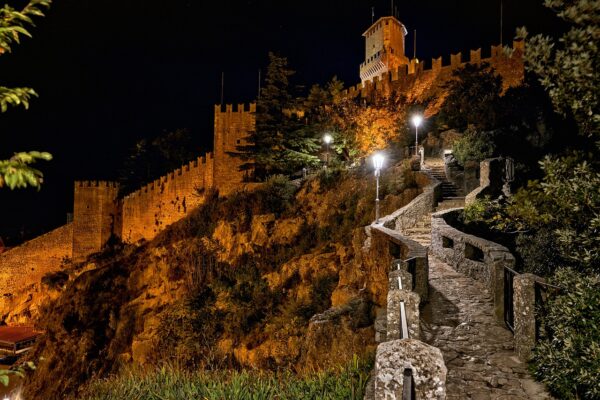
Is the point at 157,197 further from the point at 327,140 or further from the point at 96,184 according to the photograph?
the point at 327,140

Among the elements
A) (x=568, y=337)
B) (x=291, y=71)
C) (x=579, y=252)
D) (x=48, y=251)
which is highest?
(x=291, y=71)

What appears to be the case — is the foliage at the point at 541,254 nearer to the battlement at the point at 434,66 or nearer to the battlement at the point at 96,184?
the battlement at the point at 434,66

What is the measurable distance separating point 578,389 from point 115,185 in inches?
1419

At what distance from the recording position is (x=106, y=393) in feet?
19.9

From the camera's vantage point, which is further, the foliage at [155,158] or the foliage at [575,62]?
the foliage at [155,158]

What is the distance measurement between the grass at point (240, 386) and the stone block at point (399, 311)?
78 centimetres

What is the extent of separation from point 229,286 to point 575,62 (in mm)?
19660

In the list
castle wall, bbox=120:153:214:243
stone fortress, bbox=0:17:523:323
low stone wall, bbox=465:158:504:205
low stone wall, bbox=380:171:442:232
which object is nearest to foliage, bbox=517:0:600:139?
low stone wall, bbox=380:171:442:232

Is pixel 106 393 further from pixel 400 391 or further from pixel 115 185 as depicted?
pixel 115 185

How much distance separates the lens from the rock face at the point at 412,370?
9.01 ft

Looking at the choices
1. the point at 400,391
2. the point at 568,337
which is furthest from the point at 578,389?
the point at 400,391

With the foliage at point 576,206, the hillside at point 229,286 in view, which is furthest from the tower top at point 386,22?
the foliage at point 576,206

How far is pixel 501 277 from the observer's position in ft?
21.1

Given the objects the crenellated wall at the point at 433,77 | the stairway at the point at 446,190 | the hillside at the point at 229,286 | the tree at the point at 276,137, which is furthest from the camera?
the tree at the point at 276,137
